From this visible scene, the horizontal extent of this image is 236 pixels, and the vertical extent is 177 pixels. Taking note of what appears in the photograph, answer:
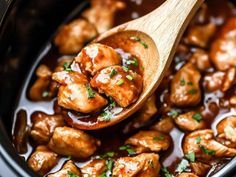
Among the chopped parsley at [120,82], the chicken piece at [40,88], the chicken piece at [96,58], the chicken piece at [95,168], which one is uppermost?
the chicken piece at [96,58]

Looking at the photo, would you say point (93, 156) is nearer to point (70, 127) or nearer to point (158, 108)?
point (70, 127)

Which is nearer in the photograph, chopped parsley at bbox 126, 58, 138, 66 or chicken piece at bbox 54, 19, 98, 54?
chopped parsley at bbox 126, 58, 138, 66

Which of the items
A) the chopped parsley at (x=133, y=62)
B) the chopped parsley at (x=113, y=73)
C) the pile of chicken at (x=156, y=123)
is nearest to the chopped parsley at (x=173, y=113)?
the pile of chicken at (x=156, y=123)

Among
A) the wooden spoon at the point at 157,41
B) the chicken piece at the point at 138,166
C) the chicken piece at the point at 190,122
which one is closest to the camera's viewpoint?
the chicken piece at the point at 138,166

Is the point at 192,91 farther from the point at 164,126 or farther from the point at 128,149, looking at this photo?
the point at 128,149

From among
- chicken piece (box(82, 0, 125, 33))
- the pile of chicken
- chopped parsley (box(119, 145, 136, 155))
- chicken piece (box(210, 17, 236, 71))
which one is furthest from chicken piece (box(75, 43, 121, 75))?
chicken piece (box(210, 17, 236, 71))

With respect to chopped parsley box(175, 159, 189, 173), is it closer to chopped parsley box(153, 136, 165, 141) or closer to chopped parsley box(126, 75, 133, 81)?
chopped parsley box(153, 136, 165, 141)

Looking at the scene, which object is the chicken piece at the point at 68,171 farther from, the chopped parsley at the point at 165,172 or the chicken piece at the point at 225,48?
the chicken piece at the point at 225,48
